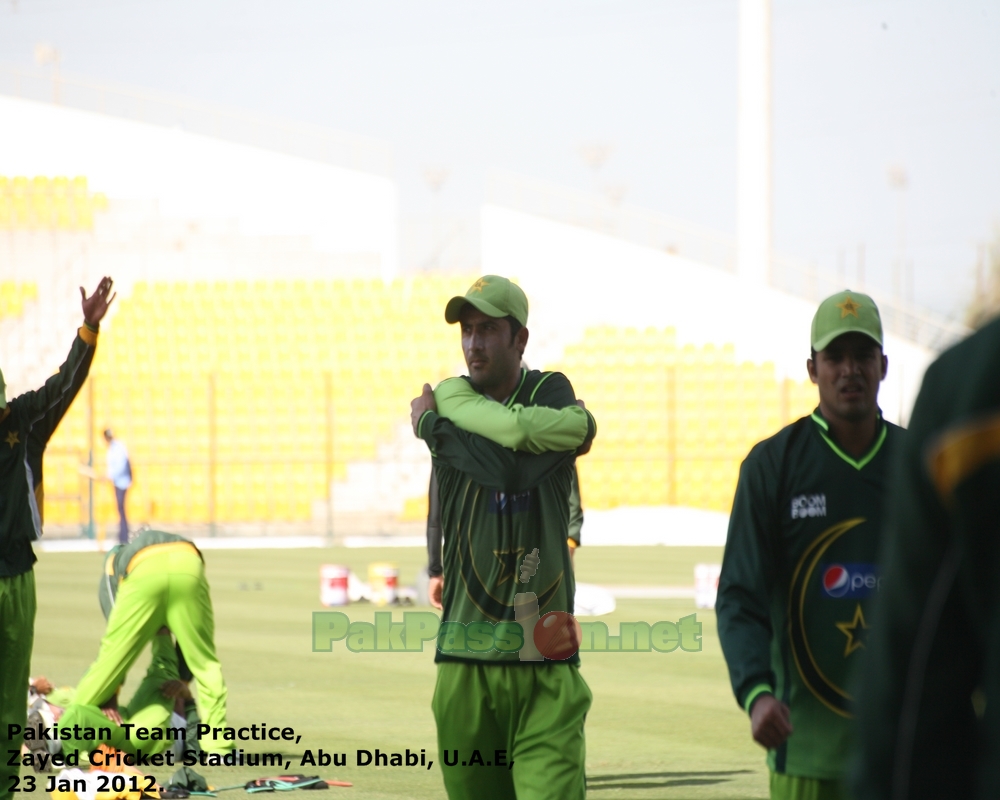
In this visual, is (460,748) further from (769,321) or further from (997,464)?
(769,321)

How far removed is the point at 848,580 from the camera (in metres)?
4.02

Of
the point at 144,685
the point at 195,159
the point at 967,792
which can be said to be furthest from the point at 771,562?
the point at 195,159

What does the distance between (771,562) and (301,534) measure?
2968cm

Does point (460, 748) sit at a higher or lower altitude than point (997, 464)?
lower

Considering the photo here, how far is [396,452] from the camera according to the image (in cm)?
3484

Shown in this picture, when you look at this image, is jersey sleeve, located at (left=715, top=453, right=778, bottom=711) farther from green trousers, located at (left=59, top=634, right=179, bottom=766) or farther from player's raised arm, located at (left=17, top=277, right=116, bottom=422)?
green trousers, located at (left=59, top=634, right=179, bottom=766)

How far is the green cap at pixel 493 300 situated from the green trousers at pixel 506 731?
46.6 inches

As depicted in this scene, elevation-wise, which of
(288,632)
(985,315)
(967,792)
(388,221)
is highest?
(388,221)

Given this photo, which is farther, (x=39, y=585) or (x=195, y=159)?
(x=195, y=159)

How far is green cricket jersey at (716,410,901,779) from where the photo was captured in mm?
4004

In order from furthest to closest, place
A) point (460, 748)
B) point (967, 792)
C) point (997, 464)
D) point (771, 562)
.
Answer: point (460, 748), point (771, 562), point (967, 792), point (997, 464)

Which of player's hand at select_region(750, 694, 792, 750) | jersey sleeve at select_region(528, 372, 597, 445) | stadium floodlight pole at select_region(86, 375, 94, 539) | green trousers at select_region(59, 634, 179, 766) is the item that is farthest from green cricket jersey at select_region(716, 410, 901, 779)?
stadium floodlight pole at select_region(86, 375, 94, 539)

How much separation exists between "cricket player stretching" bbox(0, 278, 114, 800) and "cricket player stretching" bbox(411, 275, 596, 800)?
220 cm

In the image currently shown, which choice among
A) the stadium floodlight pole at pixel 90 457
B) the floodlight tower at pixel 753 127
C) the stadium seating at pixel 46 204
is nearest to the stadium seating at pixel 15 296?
the stadium seating at pixel 46 204
